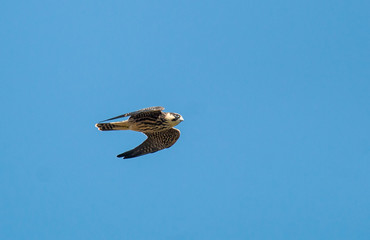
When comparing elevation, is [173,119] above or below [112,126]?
above

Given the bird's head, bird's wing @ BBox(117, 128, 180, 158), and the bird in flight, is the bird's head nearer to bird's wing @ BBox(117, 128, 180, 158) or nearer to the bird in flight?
the bird in flight

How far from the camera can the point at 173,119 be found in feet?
42.9

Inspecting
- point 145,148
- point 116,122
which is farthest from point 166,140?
point 116,122

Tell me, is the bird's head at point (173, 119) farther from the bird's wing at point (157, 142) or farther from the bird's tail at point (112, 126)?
the bird's tail at point (112, 126)

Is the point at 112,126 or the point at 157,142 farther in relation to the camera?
the point at 157,142

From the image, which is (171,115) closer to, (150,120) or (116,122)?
(150,120)

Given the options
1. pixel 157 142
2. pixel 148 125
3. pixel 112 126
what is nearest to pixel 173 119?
pixel 148 125

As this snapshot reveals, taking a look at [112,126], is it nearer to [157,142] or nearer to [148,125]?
[148,125]

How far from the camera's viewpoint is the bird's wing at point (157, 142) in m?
13.6

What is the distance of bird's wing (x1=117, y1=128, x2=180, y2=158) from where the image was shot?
1365 cm

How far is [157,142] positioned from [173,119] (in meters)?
1.20

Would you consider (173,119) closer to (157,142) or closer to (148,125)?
(148,125)

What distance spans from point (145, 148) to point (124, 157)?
0.78 meters

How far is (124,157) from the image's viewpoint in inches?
520
